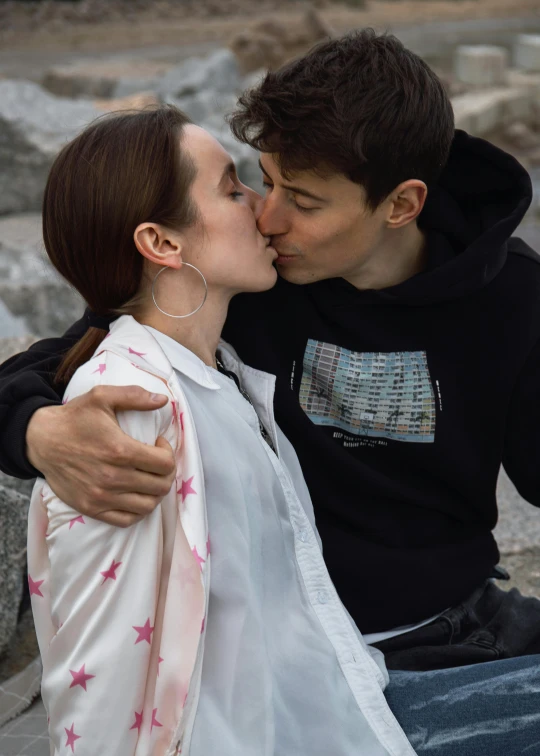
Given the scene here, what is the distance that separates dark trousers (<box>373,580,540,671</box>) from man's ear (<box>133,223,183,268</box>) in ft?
2.75

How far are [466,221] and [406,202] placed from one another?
0.20 metres

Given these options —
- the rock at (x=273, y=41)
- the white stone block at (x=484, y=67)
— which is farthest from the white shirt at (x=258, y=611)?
the white stone block at (x=484, y=67)

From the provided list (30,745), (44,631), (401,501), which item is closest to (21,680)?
(30,745)

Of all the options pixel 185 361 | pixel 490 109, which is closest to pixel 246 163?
pixel 185 361

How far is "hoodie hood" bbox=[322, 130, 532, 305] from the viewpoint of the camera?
1.96m

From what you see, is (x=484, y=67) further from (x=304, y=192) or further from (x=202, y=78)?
(x=304, y=192)

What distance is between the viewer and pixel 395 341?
2014 millimetres

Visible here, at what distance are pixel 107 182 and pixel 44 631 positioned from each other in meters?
0.74

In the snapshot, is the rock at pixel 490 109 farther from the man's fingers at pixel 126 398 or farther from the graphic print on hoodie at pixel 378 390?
the man's fingers at pixel 126 398

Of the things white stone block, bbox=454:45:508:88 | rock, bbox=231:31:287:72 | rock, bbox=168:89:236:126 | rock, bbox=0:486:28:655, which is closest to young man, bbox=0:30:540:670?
rock, bbox=0:486:28:655

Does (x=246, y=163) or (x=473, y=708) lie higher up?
(x=473, y=708)

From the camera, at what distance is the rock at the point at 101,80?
31.6ft

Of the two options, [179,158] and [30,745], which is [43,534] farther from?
[30,745]

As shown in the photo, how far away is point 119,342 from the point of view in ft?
5.27
